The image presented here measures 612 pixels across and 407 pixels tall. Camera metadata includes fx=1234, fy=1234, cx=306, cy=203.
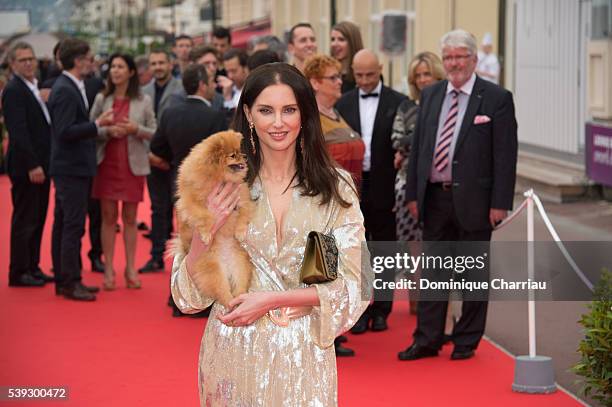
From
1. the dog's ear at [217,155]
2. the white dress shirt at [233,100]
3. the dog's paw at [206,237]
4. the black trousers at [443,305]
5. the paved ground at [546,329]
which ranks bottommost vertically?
the paved ground at [546,329]

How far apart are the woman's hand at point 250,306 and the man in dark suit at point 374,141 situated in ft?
17.6

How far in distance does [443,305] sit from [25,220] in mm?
4792

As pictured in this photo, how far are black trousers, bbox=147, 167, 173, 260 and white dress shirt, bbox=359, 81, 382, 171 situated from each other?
3274mm

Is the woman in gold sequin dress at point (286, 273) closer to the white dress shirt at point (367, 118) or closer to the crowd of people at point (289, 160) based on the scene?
the crowd of people at point (289, 160)

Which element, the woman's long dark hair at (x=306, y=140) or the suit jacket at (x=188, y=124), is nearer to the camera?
the woman's long dark hair at (x=306, y=140)

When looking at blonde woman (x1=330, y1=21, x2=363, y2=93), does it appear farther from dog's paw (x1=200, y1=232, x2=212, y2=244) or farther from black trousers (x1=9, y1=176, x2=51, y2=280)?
dog's paw (x1=200, y1=232, x2=212, y2=244)

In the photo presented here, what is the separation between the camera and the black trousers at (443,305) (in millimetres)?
8422

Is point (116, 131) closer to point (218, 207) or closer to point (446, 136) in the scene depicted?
point (446, 136)

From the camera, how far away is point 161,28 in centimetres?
7738

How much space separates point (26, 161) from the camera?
11305 mm

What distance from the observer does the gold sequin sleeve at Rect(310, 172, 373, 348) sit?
4.09 m

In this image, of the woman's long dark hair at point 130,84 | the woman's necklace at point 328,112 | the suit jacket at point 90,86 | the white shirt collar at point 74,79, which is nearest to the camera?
the woman's necklace at point 328,112

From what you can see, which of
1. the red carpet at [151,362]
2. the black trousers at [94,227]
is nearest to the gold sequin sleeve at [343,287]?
the red carpet at [151,362]

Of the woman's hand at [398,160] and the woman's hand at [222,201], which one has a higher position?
the woman's hand at [222,201]
